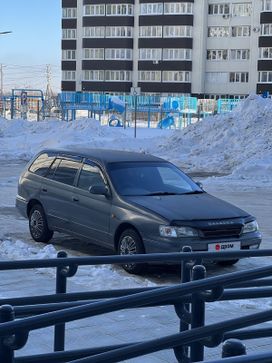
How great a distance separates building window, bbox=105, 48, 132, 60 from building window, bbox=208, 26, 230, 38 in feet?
31.0

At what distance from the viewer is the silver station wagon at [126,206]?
942 cm

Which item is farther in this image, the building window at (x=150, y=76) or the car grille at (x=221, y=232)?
the building window at (x=150, y=76)

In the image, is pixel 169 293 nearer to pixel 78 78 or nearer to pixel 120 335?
pixel 120 335

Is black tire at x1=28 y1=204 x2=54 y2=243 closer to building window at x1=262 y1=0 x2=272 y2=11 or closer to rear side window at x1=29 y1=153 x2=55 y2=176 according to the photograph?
rear side window at x1=29 y1=153 x2=55 y2=176

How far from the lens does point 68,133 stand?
3784 centimetres

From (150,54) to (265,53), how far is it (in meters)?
13.1

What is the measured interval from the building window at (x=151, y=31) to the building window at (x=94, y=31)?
4822mm

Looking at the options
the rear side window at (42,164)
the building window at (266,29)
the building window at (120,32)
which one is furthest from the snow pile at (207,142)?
the building window at (120,32)

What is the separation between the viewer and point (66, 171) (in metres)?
11.4

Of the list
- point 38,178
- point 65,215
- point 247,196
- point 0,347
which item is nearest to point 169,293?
point 0,347

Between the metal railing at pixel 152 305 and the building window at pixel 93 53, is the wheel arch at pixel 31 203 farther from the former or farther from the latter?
the building window at pixel 93 53

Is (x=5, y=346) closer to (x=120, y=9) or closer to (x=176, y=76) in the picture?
(x=176, y=76)

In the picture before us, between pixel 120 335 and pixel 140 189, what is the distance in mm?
3963

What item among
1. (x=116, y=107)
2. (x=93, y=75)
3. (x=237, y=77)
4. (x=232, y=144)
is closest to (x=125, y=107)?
(x=116, y=107)
